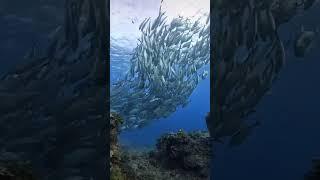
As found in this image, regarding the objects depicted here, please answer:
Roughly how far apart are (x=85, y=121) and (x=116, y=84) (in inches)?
131

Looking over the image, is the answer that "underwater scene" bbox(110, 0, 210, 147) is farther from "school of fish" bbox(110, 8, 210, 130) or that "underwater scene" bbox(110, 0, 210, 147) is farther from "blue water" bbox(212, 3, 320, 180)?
"blue water" bbox(212, 3, 320, 180)

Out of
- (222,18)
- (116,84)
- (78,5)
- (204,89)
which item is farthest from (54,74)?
(204,89)

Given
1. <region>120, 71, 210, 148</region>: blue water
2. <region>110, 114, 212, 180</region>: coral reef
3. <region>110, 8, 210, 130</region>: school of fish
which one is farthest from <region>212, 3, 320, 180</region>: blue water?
<region>110, 8, 210, 130</region>: school of fish

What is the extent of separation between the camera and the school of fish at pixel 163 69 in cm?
814

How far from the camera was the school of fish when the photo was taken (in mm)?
8141

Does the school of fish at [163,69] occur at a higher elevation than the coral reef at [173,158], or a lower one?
higher

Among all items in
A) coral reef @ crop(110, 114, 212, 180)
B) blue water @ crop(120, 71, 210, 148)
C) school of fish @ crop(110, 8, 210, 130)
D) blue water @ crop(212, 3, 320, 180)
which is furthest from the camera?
school of fish @ crop(110, 8, 210, 130)

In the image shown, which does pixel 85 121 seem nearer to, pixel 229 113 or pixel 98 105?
pixel 98 105

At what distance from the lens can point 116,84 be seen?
25.9ft

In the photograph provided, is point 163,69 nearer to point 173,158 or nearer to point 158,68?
point 158,68

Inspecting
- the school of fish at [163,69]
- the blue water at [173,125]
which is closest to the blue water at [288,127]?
the blue water at [173,125]

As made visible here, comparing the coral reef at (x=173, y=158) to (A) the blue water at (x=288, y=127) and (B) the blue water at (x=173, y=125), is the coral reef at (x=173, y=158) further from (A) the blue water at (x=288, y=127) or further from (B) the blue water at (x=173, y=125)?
(A) the blue water at (x=288, y=127)

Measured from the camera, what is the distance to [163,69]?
8.47m

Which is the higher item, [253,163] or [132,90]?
Answer: [132,90]
